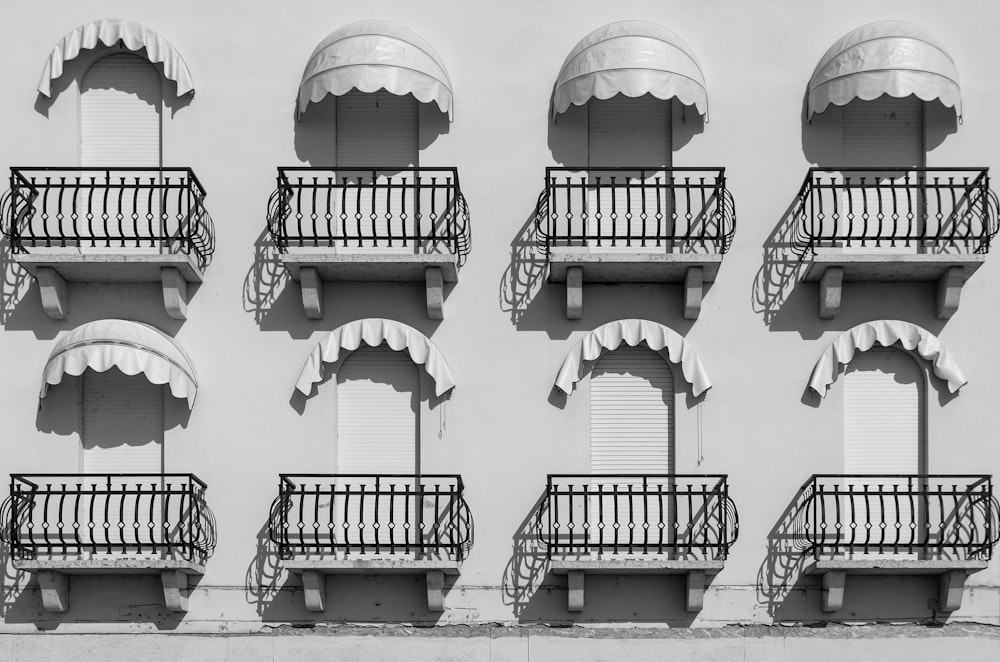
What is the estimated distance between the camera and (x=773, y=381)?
19281 millimetres

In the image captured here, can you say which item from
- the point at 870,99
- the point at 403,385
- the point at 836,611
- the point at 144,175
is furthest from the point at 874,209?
the point at 144,175

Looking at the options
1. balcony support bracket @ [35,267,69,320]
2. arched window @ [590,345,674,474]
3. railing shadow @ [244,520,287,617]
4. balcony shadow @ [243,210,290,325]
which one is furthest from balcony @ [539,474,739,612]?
balcony support bracket @ [35,267,69,320]

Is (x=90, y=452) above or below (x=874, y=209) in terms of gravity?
below

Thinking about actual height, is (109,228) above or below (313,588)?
above

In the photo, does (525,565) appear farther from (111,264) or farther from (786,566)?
(111,264)

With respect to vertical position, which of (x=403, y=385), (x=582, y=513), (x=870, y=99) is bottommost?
(x=582, y=513)

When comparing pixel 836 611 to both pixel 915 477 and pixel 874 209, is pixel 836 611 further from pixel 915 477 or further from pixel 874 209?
pixel 874 209

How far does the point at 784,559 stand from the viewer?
19.0 meters

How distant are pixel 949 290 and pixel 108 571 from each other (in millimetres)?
11182

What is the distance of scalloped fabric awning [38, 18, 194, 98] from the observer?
1942 centimetres

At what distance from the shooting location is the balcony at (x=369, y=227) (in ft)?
61.1

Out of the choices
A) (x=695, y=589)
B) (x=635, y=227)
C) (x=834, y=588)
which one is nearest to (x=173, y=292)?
(x=635, y=227)

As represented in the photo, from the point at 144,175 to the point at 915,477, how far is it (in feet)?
35.3

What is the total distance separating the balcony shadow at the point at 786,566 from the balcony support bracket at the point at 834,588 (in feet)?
1.12
